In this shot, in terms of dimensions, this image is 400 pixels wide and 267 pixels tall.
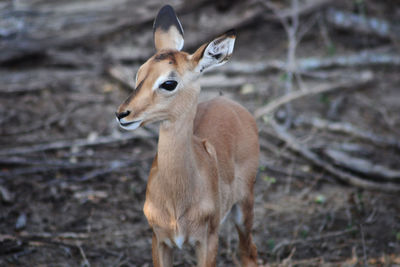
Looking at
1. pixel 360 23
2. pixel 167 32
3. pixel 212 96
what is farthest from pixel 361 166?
pixel 360 23

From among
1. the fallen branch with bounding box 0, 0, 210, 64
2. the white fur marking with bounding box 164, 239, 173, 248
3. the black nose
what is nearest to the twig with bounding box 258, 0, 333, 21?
the fallen branch with bounding box 0, 0, 210, 64

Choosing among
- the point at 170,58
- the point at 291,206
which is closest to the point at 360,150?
the point at 291,206

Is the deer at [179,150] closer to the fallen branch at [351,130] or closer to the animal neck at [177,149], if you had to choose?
the animal neck at [177,149]

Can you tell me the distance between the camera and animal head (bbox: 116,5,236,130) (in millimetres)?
3135

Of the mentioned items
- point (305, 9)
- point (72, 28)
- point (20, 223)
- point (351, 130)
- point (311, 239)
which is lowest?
point (311, 239)

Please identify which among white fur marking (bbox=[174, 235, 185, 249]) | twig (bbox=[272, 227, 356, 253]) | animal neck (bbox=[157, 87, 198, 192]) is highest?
animal neck (bbox=[157, 87, 198, 192])

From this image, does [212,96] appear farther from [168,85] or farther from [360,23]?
[168,85]

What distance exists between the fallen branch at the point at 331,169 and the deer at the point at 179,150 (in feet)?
8.45

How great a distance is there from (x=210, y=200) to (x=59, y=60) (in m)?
5.97

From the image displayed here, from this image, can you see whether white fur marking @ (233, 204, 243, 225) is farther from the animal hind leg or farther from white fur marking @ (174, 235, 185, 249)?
white fur marking @ (174, 235, 185, 249)

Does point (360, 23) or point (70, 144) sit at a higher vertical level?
point (360, 23)

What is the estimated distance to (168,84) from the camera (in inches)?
128

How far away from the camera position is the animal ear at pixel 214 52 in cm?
320

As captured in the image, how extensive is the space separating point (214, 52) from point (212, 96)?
464 centimetres
